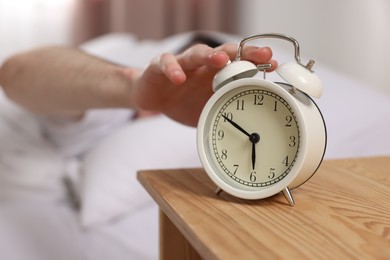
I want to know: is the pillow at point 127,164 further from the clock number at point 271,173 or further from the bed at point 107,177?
the clock number at point 271,173

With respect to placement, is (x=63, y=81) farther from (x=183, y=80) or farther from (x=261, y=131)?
(x=261, y=131)

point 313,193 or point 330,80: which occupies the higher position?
point 313,193

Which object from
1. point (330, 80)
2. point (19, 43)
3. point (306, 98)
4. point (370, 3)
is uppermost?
point (306, 98)

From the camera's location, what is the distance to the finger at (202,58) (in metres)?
0.79

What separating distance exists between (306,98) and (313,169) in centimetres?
9

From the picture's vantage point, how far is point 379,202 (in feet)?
2.53

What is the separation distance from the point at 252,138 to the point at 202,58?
0.44ft

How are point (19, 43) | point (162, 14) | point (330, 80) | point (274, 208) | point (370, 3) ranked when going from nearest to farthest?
point (274, 208) → point (330, 80) → point (370, 3) → point (19, 43) → point (162, 14)

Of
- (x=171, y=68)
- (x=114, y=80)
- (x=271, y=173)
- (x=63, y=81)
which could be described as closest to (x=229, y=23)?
(x=63, y=81)

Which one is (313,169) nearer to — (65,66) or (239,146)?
(239,146)

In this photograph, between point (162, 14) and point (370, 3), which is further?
point (162, 14)

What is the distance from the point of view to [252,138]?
0.76 metres

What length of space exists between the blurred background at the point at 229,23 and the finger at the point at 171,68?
1.11m

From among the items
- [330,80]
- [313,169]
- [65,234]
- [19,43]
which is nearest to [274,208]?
[313,169]
